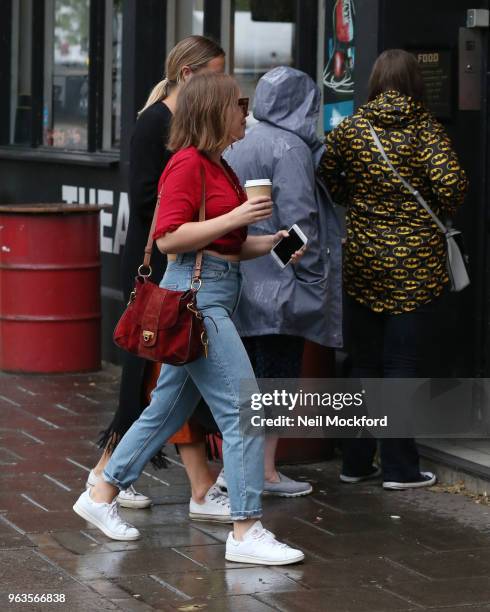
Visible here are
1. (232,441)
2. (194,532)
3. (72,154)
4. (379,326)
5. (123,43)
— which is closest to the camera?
(232,441)

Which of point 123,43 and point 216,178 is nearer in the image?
point 216,178

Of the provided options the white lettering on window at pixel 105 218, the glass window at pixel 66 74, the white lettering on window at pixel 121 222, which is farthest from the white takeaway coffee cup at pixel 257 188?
the glass window at pixel 66 74

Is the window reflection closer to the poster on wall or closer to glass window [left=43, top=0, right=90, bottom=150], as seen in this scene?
glass window [left=43, top=0, right=90, bottom=150]

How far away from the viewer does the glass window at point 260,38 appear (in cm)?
895

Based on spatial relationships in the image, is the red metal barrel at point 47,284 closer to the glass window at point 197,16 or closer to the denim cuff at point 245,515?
the glass window at point 197,16

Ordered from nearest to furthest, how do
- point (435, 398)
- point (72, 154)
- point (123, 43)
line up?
point (435, 398), point (123, 43), point (72, 154)

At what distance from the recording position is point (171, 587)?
16.3 feet

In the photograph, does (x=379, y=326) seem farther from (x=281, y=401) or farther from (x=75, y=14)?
(x=75, y=14)

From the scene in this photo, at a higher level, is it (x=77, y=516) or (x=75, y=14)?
(x=75, y=14)

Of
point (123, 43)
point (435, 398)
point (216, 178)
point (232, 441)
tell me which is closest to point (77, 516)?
point (232, 441)

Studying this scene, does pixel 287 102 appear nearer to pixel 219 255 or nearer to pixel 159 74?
pixel 219 255

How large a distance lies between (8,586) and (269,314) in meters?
1.78

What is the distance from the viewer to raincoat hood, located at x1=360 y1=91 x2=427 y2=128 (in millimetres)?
6238

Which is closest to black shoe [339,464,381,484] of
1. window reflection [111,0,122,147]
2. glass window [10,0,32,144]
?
window reflection [111,0,122,147]
